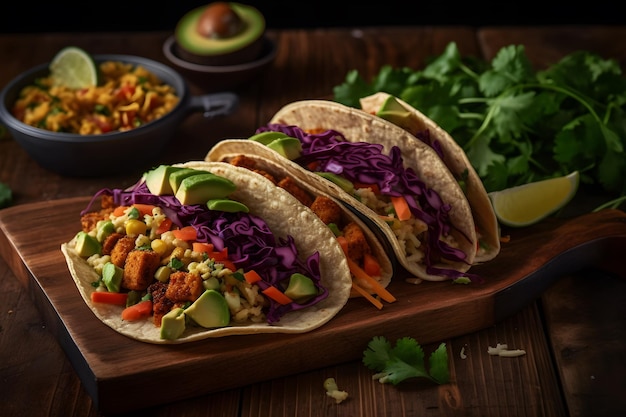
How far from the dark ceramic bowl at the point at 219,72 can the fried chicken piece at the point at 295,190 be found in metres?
1.79

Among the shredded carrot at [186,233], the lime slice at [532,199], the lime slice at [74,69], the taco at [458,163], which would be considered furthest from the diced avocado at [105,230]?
the lime slice at [532,199]

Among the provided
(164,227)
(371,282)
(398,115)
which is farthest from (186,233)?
(398,115)

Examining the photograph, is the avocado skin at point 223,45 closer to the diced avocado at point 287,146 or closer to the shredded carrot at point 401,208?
the diced avocado at point 287,146

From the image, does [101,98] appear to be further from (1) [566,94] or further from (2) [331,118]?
(1) [566,94]

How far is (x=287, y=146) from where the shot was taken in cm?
373

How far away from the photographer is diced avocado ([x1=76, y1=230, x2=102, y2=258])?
11.8 feet

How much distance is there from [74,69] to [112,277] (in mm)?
1953

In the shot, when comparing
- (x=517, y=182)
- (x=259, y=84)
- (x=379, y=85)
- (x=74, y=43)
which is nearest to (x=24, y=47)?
(x=74, y=43)

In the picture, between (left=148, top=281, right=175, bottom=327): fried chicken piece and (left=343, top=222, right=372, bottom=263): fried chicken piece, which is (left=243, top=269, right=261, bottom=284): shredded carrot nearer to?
(left=148, top=281, right=175, bottom=327): fried chicken piece

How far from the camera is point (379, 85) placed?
4.86m

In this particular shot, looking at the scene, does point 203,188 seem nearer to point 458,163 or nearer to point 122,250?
point 122,250

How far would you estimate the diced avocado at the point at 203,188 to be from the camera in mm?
3473

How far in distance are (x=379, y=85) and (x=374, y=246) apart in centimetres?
148

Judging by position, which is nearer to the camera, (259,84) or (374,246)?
(374,246)
